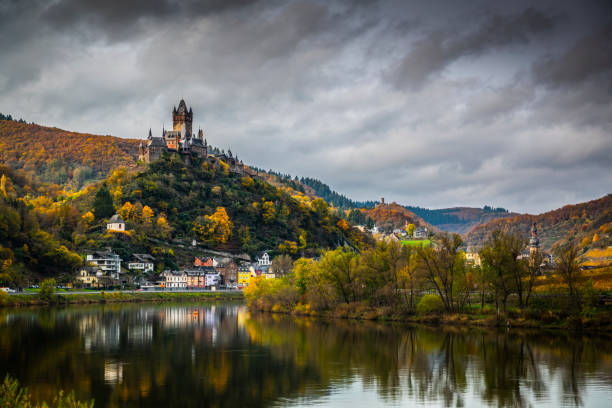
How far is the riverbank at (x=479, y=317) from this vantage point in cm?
5344

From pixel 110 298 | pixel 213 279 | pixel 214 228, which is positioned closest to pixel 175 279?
pixel 213 279

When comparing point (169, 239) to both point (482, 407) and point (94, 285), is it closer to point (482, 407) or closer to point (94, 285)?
point (94, 285)

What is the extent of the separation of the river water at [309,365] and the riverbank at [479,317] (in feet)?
9.39

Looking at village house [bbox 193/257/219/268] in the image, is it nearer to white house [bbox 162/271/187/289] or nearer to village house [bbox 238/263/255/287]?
village house [bbox 238/263/255/287]

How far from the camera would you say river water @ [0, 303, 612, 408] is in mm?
29594

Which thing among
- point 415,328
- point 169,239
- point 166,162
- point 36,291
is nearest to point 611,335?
point 415,328

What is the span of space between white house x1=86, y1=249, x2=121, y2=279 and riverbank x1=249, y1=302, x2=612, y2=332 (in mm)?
61401

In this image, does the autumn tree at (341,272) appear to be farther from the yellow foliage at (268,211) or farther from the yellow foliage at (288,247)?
the yellow foliage at (268,211)

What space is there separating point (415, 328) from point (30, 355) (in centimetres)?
3680

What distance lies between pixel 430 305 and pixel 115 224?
4006 inches

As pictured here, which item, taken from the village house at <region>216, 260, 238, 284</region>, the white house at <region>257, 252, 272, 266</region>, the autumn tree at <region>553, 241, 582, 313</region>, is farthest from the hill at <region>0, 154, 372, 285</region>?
the autumn tree at <region>553, 241, 582, 313</region>

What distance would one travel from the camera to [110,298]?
363 ft

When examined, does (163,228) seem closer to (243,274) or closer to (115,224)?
(115,224)

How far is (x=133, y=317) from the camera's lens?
77.0 m
